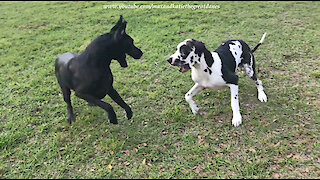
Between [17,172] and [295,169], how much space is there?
3335mm

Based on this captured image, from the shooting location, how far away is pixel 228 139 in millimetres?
3773

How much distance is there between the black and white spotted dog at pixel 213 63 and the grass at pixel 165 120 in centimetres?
44

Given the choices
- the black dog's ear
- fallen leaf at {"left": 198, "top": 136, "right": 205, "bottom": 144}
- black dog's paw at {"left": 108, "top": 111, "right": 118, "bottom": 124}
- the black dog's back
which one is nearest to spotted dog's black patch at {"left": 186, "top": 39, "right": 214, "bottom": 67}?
the black dog's ear

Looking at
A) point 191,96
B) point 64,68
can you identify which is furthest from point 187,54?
point 64,68

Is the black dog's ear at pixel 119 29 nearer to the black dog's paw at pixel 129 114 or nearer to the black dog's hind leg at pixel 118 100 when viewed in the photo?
the black dog's hind leg at pixel 118 100

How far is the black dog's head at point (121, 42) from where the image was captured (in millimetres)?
3303

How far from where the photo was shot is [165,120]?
4246mm

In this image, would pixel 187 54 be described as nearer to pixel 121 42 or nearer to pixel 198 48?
pixel 198 48

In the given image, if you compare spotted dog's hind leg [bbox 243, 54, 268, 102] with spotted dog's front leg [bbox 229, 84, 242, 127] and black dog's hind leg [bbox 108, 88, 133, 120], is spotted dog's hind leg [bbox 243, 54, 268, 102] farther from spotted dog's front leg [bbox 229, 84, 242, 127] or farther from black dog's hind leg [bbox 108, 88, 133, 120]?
black dog's hind leg [bbox 108, 88, 133, 120]

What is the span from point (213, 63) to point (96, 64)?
1563mm

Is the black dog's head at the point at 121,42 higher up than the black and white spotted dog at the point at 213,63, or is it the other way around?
the black dog's head at the point at 121,42

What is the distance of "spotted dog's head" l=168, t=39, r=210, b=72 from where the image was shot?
11.8 feet

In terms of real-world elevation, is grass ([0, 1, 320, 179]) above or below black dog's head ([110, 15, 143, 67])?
below

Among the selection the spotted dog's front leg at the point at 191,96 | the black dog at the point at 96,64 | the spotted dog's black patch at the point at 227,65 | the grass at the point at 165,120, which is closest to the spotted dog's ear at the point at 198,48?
the spotted dog's black patch at the point at 227,65
